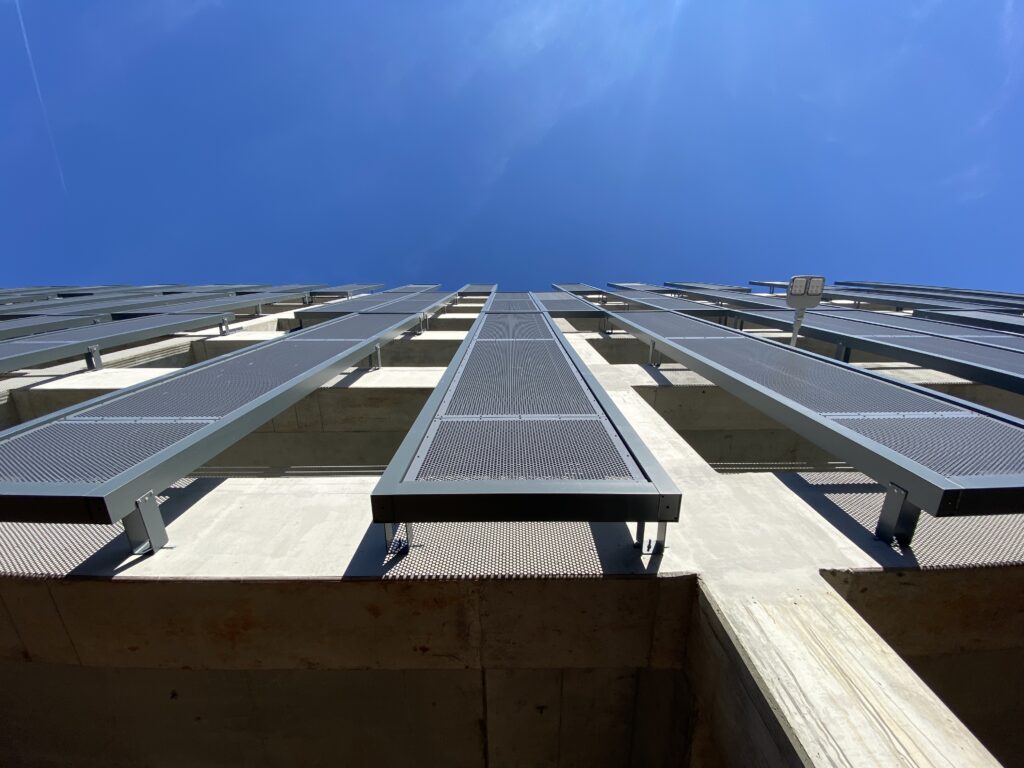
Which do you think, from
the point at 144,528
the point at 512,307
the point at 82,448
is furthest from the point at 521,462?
the point at 512,307

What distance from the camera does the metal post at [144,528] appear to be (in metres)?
2.88

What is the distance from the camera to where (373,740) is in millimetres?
3479

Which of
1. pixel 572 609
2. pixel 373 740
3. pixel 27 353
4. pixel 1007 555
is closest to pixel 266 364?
pixel 27 353

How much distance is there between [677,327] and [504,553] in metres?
7.53

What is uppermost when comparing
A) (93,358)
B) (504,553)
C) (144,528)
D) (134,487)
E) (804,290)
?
(804,290)

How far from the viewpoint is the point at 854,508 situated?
3.45 m

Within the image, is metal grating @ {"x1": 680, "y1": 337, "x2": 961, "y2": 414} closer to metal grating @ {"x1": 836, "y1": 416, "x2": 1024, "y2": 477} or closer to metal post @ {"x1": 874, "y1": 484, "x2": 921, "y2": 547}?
metal grating @ {"x1": 836, "y1": 416, "x2": 1024, "y2": 477}

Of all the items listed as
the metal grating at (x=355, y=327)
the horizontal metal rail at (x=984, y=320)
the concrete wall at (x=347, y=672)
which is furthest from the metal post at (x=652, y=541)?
the horizontal metal rail at (x=984, y=320)

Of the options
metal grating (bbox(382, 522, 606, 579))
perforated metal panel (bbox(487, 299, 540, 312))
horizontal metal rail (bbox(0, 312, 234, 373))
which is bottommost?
metal grating (bbox(382, 522, 606, 579))

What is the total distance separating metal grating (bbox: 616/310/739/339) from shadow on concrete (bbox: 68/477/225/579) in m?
7.51

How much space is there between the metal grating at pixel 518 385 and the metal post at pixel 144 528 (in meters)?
2.32

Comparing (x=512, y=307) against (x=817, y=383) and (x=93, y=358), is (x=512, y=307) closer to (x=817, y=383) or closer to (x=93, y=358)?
(x=817, y=383)

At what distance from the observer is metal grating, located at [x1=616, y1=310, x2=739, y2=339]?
7.96 meters

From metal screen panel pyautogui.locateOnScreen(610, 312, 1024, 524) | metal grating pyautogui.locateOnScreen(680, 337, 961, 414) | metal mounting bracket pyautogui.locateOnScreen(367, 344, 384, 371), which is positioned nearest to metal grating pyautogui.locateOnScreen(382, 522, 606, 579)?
metal screen panel pyautogui.locateOnScreen(610, 312, 1024, 524)
